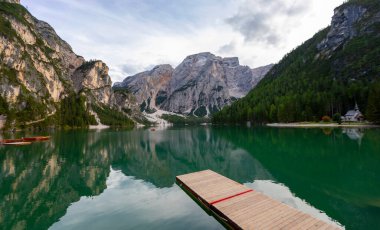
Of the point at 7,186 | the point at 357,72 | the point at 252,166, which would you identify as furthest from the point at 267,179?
the point at 357,72

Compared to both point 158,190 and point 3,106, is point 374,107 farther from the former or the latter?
point 3,106

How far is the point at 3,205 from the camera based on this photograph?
20.9 m

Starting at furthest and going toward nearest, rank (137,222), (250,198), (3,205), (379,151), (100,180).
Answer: (379,151)
(100,180)
(3,205)
(250,198)
(137,222)

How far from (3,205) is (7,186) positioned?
747 centimetres

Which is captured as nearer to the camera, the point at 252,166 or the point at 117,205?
the point at 117,205

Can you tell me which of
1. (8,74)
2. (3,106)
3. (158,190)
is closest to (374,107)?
(158,190)

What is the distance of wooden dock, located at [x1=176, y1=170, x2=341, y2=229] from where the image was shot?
14.0 meters

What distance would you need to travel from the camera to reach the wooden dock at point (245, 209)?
14.0 m

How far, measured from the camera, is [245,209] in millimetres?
16875

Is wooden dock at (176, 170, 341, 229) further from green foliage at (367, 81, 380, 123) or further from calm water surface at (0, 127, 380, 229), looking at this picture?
green foliage at (367, 81, 380, 123)

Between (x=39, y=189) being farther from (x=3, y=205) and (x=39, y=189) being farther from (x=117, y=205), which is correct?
(x=117, y=205)

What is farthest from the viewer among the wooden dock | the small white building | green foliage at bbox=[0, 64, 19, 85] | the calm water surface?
green foliage at bbox=[0, 64, 19, 85]

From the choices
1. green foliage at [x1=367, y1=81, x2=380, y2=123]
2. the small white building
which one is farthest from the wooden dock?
the small white building

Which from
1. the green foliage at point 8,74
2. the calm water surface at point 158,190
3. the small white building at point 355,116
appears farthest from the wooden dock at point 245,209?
the green foliage at point 8,74
